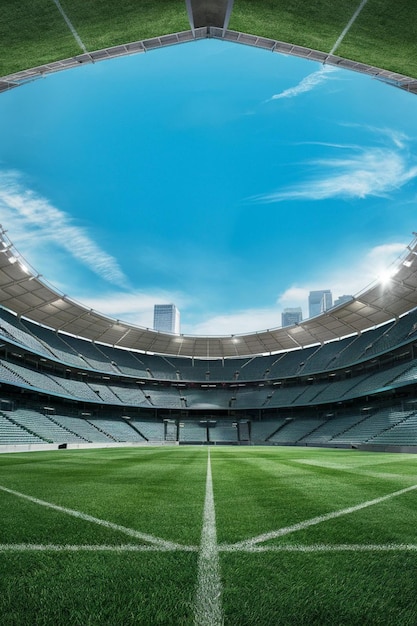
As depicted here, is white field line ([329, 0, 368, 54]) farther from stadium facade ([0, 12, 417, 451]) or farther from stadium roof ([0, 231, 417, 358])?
stadium roof ([0, 231, 417, 358])

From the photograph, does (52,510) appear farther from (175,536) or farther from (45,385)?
(45,385)

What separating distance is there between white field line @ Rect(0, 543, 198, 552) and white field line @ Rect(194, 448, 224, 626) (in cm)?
16

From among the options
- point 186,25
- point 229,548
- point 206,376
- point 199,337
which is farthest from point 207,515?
point 206,376

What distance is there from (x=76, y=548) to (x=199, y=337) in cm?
5072

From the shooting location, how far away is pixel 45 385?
37.2 m

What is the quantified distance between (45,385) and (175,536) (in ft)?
125

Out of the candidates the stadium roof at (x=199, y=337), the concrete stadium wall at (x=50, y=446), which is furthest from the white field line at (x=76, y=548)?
Result: the stadium roof at (x=199, y=337)

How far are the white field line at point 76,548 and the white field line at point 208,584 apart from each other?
0.16m

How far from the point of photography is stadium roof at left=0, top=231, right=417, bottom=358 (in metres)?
34.9

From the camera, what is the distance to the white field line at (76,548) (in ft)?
8.76

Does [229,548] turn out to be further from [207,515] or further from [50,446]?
[50,446]

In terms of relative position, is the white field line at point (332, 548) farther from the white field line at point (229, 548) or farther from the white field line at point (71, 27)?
the white field line at point (71, 27)

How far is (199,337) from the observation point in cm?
5341

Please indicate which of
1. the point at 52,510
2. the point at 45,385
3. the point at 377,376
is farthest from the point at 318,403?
the point at 52,510
